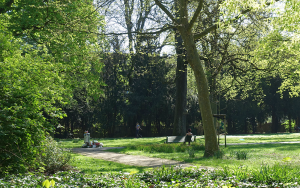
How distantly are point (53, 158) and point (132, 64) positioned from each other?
17.5 m

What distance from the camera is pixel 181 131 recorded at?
2373cm

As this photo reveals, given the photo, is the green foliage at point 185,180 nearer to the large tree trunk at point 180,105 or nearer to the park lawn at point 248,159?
the park lawn at point 248,159

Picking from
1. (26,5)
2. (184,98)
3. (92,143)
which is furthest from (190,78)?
(26,5)

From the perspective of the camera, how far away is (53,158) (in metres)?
8.23

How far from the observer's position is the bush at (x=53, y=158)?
8.09m

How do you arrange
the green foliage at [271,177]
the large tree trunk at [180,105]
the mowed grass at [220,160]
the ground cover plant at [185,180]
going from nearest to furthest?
the ground cover plant at [185,180]
the green foliage at [271,177]
the mowed grass at [220,160]
the large tree trunk at [180,105]

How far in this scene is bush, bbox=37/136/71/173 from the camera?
8086 mm

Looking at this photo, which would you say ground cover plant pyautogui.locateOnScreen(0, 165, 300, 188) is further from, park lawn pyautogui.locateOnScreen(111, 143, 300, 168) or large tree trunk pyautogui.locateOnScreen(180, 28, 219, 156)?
large tree trunk pyautogui.locateOnScreen(180, 28, 219, 156)

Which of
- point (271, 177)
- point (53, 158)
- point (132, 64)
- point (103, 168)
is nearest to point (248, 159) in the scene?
point (271, 177)

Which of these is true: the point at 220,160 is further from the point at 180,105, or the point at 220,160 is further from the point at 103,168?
the point at 180,105

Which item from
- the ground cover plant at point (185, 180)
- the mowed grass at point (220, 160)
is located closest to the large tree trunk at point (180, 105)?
the mowed grass at point (220, 160)

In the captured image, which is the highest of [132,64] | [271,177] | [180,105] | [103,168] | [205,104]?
[132,64]

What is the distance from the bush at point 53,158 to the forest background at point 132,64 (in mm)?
597

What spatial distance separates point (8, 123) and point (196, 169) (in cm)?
453
